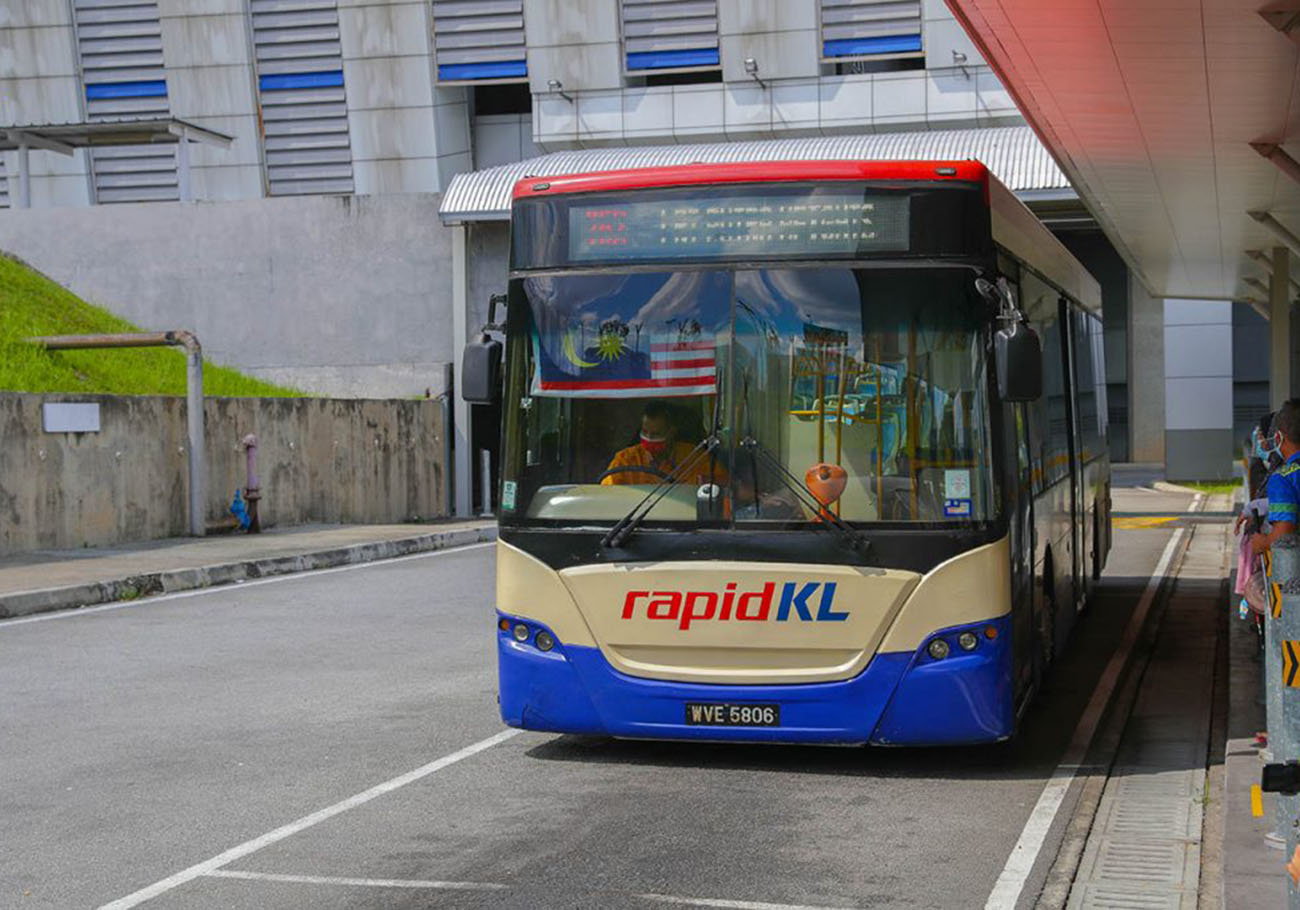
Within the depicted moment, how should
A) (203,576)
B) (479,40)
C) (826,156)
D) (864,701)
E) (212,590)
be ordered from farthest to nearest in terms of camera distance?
(479,40) < (826,156) < (203,576) < (212,590) < (864,701)

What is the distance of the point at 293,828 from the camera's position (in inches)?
289

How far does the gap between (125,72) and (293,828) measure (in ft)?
131

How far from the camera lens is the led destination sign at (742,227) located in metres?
8.50

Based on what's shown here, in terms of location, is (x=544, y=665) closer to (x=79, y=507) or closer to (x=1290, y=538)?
(x=1290, y=538)

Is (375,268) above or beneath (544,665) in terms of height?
above

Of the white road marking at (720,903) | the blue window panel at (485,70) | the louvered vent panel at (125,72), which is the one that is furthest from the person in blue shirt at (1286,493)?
the louvered vent panel at (125,72)

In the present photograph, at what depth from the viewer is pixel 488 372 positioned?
8.87 metres

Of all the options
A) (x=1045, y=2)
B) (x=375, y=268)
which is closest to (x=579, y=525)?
(x=1045, y=2)

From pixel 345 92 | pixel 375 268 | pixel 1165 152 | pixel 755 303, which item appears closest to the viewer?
pixel 755 303

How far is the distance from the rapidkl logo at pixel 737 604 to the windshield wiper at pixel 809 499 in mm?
224

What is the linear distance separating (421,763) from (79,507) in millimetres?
13509

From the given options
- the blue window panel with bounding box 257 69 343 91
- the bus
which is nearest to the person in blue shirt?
the bus

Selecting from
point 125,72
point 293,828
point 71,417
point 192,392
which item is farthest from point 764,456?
point 125,72

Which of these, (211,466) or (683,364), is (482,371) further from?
(211,466)
